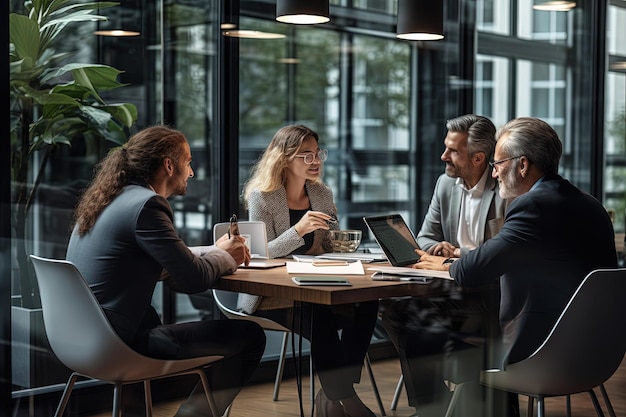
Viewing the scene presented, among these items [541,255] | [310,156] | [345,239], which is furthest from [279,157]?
[541,255]

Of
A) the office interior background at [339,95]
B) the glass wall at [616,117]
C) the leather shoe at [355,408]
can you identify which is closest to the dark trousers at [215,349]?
the leather shoe at [355,408]

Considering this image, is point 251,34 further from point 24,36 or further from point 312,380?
point 312,380

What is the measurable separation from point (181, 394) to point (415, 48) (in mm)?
2799

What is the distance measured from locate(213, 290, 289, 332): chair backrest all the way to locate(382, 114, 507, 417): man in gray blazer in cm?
50

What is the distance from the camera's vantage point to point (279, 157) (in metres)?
4.29

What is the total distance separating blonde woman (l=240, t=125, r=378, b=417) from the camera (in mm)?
3176

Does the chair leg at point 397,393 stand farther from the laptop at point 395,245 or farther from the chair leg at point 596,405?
the chair leg at point 596,405

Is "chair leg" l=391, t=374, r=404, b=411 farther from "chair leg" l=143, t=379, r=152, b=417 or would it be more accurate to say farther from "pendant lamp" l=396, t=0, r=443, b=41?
"pendant lamp" l=396, t=0, r=443, b=41

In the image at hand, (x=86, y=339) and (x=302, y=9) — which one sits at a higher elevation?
(x=302, y=9)

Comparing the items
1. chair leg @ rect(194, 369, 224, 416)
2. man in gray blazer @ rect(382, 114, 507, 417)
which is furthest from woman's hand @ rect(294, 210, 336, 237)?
chair leg @ rect(194, 369, 224, 416)

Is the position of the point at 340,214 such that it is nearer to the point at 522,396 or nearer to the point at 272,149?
the point at 272,149

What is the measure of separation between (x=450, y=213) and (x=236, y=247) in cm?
127

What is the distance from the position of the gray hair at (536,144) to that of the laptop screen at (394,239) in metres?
0.57

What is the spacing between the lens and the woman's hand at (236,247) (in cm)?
338
